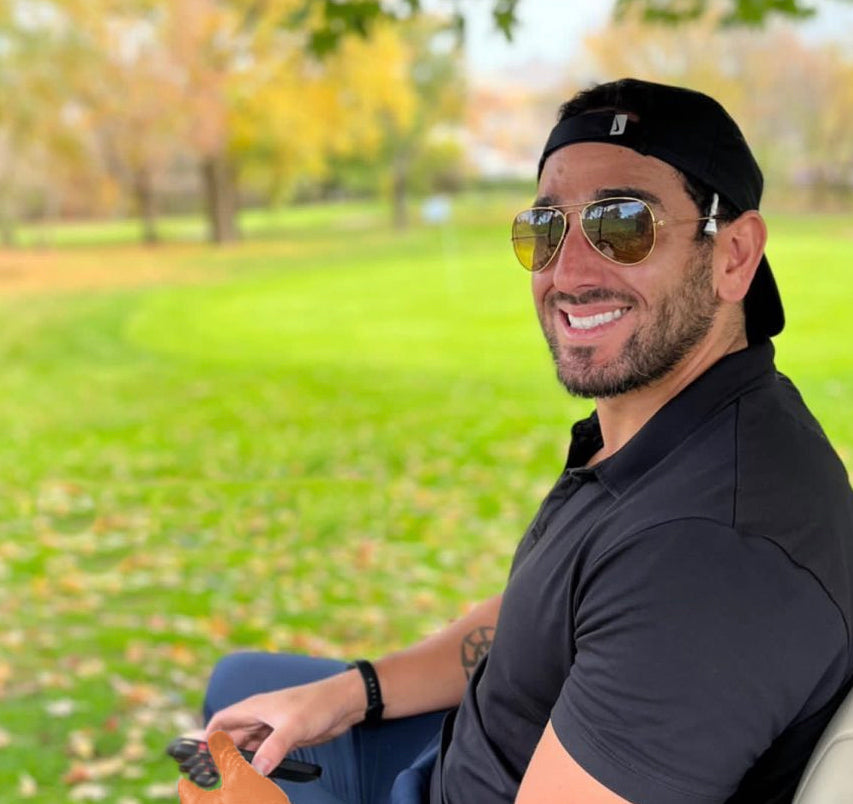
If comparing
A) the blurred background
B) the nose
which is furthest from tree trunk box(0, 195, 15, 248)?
the nose

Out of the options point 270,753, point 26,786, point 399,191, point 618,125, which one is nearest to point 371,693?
point 270,753

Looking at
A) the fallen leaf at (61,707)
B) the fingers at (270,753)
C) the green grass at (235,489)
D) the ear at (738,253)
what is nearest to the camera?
the ear at (738,253)

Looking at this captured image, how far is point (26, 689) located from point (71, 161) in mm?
24520

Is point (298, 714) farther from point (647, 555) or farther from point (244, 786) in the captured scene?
point (647, 555)

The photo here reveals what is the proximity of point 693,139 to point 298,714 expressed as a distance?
115 cm

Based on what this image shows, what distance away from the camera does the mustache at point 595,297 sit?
1606 millimetres

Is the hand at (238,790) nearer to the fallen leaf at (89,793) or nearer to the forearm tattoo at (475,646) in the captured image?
the forearm tattoo at (475,646)

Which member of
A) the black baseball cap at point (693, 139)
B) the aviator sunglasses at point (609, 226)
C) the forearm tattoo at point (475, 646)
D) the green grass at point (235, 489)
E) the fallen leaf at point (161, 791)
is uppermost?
the black baseball cap at point (693, 139)

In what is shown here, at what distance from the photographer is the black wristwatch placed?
2.03m

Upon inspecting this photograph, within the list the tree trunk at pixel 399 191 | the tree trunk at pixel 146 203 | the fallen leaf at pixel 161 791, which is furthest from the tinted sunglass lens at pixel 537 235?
the tree trunk at pixel 399 191

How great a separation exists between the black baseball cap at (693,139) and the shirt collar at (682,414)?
105 millimetres

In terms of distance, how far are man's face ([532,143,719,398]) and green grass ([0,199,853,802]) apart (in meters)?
2.27

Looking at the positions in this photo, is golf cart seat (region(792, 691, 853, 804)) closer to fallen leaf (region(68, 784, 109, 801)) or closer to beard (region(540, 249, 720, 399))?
beard (region(540, 249, 720, 399))

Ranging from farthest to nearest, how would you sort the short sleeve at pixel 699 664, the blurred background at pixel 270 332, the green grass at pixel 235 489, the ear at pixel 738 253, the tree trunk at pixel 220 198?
the tree trunk at pixel 220 198, the blurred background at pixel 270 332, the green grass at pixel 235 489, the ear at pixel 738 253, the short sleeve at pixel 699 664
